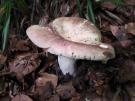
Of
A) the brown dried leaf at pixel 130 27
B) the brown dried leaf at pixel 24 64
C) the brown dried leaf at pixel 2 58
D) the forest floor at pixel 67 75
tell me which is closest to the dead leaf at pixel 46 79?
the forest floor at pixel 67 75

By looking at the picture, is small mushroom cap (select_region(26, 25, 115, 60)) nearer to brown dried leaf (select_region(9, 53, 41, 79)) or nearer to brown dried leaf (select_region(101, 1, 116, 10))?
brown dried leaf (select_region(9, 53, 41, 79))

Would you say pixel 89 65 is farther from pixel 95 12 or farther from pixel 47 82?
pixel 95 12

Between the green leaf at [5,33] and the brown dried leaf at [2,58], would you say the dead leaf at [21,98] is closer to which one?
the brown dried leaf at [2,58]

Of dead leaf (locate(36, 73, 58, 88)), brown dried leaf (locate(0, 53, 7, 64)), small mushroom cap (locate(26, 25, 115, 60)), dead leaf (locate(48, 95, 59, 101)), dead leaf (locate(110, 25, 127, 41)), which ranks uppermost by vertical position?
dead leaf (locate(110, 25, 127, 41))

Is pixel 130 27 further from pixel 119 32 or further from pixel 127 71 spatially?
pixel 127 71

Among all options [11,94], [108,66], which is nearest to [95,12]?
[108,66]

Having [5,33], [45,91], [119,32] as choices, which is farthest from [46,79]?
[119,32]

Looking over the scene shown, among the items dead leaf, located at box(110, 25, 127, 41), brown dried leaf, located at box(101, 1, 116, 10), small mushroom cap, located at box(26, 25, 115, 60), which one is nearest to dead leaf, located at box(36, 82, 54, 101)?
small mushroom cap, located at box(26, 25, 115, 60)
